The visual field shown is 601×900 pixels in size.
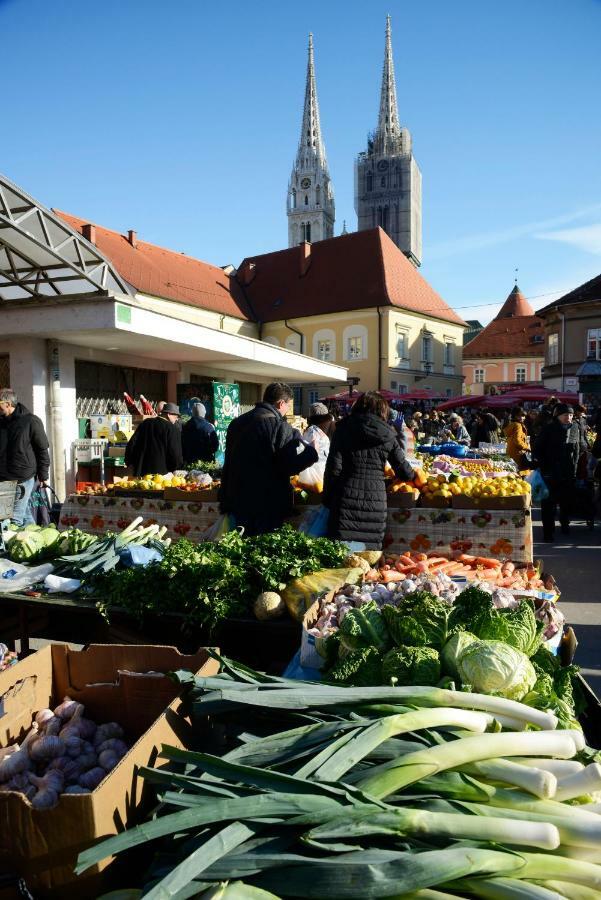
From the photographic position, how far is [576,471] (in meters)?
9.39

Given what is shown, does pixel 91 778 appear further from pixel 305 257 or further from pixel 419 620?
pixel 305 257

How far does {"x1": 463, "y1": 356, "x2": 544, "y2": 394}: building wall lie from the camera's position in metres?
51.0

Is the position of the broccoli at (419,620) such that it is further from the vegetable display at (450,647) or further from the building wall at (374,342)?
the building wall at (374,342)

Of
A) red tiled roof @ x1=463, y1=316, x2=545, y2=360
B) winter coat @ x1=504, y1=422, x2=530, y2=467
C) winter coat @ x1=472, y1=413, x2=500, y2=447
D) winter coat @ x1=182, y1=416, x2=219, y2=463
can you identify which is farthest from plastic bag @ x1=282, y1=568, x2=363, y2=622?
red tiled roof @ x1=463, y1=316, x2=545, y2=360

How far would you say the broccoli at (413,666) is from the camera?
2172 mm

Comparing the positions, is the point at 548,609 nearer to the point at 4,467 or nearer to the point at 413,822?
the point at 413,822

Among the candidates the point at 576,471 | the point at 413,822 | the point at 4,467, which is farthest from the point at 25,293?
the point at 413,822

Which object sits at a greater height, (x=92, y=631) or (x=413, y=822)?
(x=413, y=822)

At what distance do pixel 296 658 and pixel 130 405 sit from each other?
11891 mm

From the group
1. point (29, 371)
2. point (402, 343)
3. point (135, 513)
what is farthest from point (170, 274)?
point (135, 513)

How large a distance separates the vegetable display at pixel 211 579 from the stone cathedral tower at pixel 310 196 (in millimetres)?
81231

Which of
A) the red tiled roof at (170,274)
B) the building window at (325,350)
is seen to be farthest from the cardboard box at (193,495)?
the building window at (325,350)

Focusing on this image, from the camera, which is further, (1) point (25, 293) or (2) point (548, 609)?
(1) point (25, 293)

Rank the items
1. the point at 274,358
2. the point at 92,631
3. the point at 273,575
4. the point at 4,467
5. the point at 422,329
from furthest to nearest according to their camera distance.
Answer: the point at 422,329 → the point at 274,358 → the point at 4,467 → the point at 92,631 → the point at 273,575
